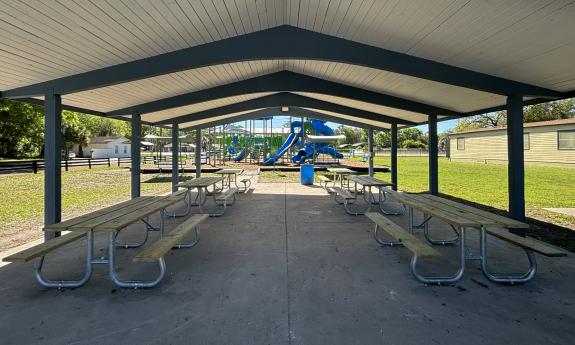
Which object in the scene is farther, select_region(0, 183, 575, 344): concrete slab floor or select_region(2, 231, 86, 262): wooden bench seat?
select_region(2, 231, 86, 262): wooden bench seat

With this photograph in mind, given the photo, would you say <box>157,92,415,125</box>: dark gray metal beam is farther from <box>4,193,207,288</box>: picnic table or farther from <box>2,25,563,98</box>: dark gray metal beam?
<box>4,193,207,288</box>: picnic table

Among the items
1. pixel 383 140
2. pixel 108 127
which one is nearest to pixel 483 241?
pixel 383 140

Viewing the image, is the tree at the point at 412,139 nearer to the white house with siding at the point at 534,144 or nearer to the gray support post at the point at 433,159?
the white house with siding at the point at 534,144

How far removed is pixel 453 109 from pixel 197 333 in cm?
834

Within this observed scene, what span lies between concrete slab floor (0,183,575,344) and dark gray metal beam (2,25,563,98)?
256 cm

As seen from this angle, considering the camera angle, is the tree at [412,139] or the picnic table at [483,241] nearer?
the picnic table at [483,241]

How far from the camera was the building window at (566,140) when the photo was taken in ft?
61.3

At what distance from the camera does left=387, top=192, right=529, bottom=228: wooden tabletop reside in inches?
129

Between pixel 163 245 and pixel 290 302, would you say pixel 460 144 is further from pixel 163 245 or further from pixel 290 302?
pixel 163 245

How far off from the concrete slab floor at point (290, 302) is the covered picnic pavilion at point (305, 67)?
0.06 feet

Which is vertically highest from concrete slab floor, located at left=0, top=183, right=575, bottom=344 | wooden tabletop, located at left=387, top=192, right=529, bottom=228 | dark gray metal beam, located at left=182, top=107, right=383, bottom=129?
dark gray metal beam, located at left=182, top=107, right=383, bottom=129

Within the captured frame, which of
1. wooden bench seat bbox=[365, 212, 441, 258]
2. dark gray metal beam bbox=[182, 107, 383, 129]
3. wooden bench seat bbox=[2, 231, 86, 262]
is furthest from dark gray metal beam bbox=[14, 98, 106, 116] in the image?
wooden bench seat bbox=[365, 212, 441, 258]

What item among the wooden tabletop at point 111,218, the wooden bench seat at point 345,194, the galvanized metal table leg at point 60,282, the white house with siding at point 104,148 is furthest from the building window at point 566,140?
the white house with siding at point 104,148

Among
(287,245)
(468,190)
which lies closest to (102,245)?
(287,245)
